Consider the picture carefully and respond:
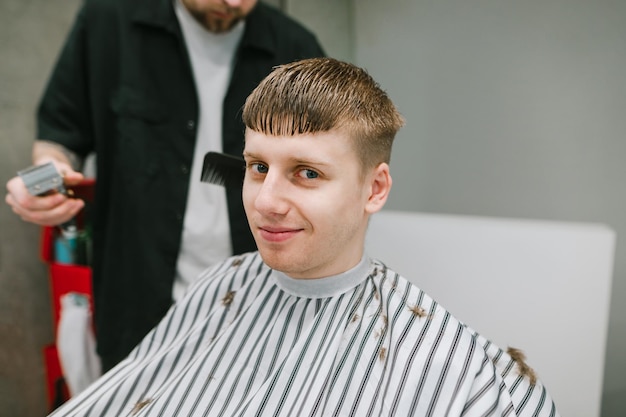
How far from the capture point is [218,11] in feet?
4.48

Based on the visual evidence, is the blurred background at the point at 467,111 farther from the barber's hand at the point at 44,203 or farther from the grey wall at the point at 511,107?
the barber's hand at the point at 44,203

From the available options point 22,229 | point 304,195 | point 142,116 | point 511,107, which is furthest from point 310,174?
point 22,229

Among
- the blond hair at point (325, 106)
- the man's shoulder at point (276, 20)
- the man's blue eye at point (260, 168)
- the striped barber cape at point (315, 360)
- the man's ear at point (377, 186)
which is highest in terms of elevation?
the man's shoulder at point (276, 20)

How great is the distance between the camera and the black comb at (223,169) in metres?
1.13

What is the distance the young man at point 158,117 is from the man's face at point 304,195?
569 mm

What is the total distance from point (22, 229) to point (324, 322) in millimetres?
Answer: 1655

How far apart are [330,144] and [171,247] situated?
86cm

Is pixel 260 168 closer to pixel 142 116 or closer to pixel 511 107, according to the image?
pixel 142 116

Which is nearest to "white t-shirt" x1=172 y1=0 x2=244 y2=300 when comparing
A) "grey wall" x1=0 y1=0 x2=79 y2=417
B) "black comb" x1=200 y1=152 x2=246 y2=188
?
"black comb" x1=200 y1=152 x2=246 y2=188

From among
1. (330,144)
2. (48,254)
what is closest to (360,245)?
(330,144)

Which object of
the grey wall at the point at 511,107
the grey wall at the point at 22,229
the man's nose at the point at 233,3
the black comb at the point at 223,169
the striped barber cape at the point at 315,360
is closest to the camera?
the striped barber cape at the point at 315,360

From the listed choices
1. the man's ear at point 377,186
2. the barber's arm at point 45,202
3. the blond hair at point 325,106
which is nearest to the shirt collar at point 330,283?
the man's ear at point 377,186

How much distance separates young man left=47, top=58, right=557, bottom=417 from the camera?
846 millimetres

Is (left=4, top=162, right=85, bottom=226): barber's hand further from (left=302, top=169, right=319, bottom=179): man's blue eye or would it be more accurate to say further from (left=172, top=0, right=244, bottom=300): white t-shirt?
(left=302, top=169, right=319, bottom=179): man's blue eye
